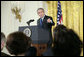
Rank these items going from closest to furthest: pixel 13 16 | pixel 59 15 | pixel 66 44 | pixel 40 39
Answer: pixel 66 44
pixel 40 39
pixel 59 15
pixel 13 16

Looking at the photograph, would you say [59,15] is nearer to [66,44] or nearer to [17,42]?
[17,42]

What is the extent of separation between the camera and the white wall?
7.12 metres

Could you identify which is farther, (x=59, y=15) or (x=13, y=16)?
(x=13, y=16)

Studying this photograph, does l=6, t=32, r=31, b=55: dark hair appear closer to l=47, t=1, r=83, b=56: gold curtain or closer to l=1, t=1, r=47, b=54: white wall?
l=47, t=1, r=83, b=56: gold curtain

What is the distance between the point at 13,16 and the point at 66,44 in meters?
6.93

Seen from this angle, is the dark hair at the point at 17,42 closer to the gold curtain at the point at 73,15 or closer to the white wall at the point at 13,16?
the gold curtain at the point at 73,15

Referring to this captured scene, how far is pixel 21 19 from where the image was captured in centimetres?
776

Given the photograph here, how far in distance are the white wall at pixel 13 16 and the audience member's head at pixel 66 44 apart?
5.17 m

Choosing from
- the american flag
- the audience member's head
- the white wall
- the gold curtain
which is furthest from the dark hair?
the white wall

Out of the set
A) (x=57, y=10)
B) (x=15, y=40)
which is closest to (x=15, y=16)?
(x=57, y=10)

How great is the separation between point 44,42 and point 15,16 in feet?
19.5

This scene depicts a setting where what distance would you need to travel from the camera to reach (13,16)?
8195 millimetres

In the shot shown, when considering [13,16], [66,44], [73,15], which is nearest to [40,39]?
[66,44]

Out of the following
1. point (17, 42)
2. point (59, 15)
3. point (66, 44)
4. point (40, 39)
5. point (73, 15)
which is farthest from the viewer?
point (59, 15)
